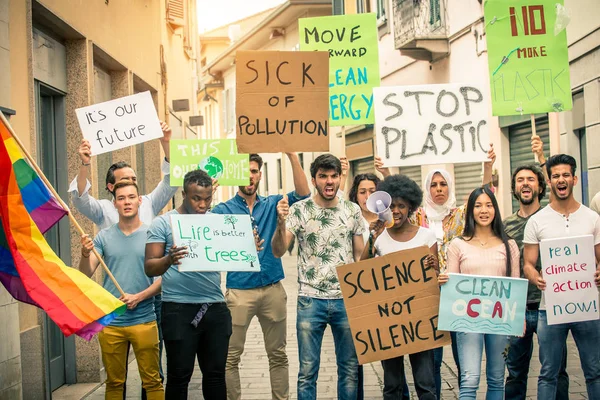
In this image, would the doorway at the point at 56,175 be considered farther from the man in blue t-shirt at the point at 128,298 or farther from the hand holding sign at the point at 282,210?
the hand holding sign at the point at 282,210

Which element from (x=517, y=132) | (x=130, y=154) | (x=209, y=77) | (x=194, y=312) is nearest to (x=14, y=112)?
(x=194, y=312)

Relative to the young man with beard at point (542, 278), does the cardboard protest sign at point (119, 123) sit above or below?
above

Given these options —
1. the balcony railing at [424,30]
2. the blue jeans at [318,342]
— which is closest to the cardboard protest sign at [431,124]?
the blue jeans at [318,342]

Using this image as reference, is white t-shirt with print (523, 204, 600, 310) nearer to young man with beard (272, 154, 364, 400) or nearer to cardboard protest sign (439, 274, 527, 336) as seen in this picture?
cardboard protest sign (439, 274, 527, 336)

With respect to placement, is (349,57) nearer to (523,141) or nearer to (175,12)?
(523,141)

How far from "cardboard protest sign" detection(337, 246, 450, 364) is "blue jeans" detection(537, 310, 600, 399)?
708mm

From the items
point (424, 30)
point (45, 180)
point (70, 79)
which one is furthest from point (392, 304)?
point (424, 30)

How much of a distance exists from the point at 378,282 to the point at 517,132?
9.22 m

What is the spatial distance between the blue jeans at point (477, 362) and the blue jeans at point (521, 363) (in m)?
0.54

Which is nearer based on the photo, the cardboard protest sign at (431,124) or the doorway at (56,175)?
the cardboard protest sign at (431,124)

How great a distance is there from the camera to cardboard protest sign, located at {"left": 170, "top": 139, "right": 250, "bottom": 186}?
8.71 meters

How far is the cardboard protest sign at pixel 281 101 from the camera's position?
6.06 metres

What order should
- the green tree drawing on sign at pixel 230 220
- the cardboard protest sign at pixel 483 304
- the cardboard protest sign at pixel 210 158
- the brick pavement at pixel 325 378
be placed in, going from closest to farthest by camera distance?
the cardboard protest sign at pixel 483 304 < the green tree drawing on sign at pixel 230 220 < the brick pavement at pixel 325 378 < the cardboard protest sign at pixel 210 158

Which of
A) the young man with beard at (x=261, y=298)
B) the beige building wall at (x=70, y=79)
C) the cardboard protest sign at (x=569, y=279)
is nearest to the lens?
the cardboard protest sign at (x=569, y=279)
